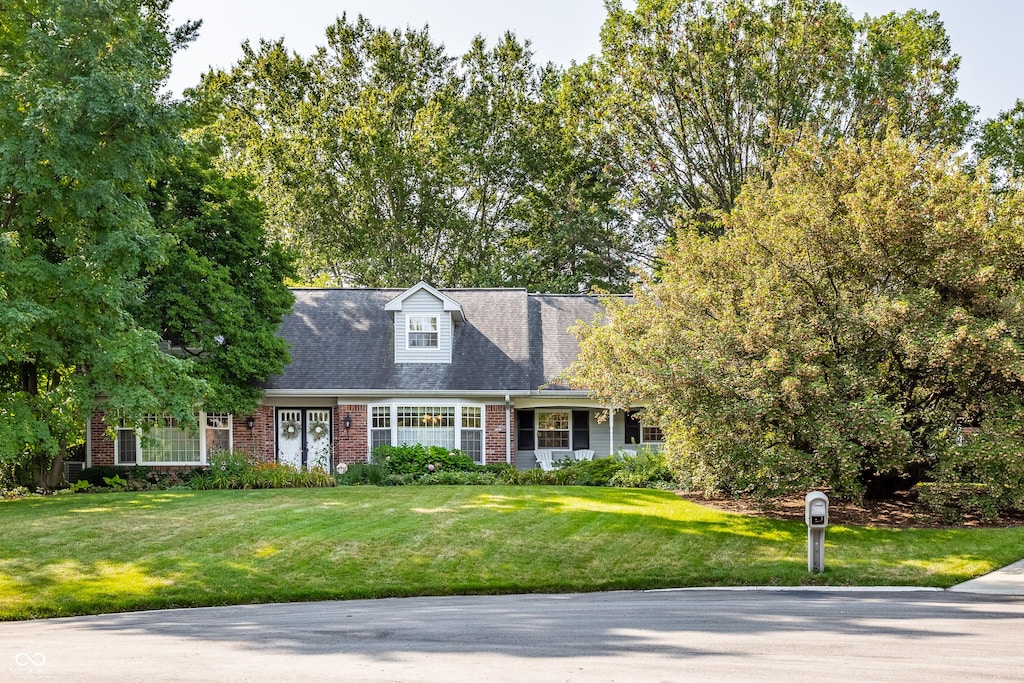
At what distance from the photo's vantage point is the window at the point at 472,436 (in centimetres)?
2306

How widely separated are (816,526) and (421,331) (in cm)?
1508

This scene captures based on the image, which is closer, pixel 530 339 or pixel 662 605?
pixel 662 605

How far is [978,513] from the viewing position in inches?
580

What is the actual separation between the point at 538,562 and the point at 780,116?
2175 cm

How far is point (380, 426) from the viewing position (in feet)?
75.9

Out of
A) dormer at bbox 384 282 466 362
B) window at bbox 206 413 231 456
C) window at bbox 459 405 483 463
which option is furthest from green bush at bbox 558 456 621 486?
window at bbox 206 413 231 456

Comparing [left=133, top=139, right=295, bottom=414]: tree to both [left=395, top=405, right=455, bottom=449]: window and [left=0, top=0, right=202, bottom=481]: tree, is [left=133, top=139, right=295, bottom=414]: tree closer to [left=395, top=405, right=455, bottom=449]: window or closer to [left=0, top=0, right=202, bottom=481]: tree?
[left=395, top=405, right=455, bottom=449]: window

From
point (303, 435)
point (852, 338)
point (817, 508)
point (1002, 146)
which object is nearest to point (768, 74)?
point (1002, 146)


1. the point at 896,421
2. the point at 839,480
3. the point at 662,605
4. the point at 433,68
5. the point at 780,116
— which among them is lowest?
the point at 662,605

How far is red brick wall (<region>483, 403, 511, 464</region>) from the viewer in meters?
23.0

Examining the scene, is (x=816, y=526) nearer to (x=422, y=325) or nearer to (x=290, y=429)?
(x=422, y=325)

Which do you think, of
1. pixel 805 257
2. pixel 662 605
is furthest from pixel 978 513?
pixel 662 605

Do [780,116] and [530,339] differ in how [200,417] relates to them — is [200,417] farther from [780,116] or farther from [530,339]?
[780,116]

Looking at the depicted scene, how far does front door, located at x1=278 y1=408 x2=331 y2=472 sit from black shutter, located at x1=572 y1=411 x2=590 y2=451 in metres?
6.86
